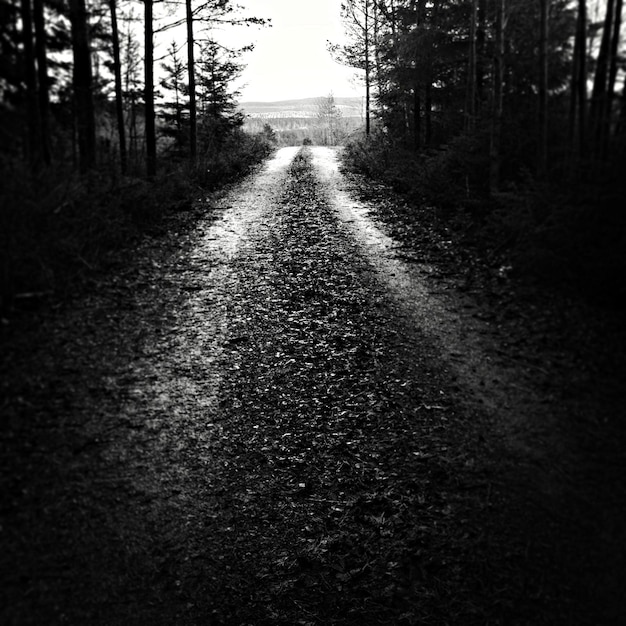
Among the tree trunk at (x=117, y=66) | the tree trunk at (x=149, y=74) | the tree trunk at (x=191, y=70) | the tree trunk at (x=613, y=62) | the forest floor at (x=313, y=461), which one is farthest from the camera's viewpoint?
the tree trunk at (x=191, y=70)

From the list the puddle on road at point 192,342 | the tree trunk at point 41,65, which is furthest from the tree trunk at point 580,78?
the tree trunk at point 41,65

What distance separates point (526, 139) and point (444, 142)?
7.96 m

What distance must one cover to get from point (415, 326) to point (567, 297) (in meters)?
2.06

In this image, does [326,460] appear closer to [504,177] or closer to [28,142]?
[28,142]

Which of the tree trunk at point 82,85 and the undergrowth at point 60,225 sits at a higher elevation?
the tree trunk at point 82,85

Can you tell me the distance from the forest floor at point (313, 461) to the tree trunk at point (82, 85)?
407cm

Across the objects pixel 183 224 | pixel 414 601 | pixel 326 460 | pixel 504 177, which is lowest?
pixel 414 601

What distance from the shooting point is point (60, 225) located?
7.07m

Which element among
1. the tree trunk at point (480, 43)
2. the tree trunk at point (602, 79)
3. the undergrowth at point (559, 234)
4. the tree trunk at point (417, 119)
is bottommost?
the undergrowth at point (559, 234)

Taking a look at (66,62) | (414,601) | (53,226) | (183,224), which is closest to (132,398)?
(53,226)

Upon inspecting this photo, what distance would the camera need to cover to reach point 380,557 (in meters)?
4.50

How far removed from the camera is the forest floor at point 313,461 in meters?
4.02

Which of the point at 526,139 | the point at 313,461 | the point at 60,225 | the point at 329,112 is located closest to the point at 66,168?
the point at 60,225

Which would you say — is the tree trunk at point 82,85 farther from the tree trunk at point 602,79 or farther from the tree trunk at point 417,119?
the tree trunk at point 417,119
